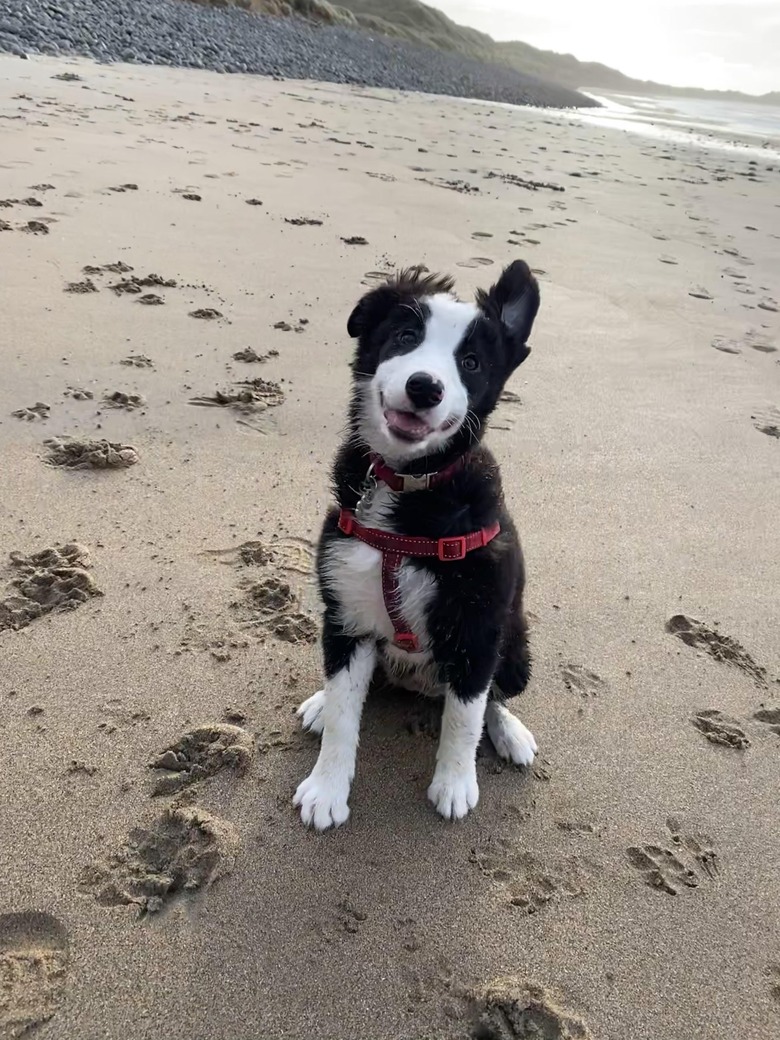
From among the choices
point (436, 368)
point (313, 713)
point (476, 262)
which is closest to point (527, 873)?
point (313, 713)

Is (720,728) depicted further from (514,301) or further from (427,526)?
(514,301)

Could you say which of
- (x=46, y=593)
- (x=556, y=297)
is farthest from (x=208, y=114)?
(x=46, y=593)

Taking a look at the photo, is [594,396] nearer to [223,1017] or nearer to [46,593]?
[46,593]

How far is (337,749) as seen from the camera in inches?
81.4

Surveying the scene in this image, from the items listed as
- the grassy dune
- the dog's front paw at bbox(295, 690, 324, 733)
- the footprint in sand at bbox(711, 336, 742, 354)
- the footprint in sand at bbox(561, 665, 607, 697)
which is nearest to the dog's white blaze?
the dog's front paw at bbox(295, 690, 324, 733)

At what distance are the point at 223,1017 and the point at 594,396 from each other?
12.3ft

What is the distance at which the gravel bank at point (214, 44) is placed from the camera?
1598 centimetres

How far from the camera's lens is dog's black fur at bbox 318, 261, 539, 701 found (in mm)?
1940

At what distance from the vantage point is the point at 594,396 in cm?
443

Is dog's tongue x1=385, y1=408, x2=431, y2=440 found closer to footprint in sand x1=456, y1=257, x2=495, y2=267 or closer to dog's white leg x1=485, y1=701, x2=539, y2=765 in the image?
dog's white leg x1=485, y1=701, x2=539, y2=765

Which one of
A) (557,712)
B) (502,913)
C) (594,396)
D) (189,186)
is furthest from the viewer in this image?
(189,186)

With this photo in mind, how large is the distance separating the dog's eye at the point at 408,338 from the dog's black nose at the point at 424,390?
255mm

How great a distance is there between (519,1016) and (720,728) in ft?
3.99

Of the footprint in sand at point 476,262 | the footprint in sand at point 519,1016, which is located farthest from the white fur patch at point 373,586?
the footprint in sand at point 476,262
